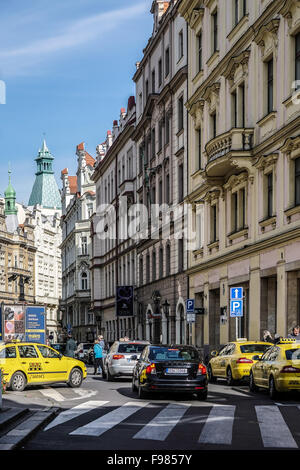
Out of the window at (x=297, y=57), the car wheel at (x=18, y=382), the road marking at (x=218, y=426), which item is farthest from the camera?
the window at (x=297, y=57)

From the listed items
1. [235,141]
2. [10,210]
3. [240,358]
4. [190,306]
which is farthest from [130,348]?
[10,210]

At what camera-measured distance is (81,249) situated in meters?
102

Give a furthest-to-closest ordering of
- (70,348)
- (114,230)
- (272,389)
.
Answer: (114,230) → (70,348) → (272,389)

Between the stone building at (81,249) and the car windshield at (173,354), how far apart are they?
7103cm

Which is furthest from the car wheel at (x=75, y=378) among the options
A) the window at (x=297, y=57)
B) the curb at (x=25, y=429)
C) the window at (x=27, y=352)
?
the window at (x=297, y=57)

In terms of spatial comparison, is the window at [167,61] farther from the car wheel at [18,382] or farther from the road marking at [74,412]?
the road marking at [74,412]

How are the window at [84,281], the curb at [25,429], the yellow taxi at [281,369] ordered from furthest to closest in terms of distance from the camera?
the window at [84,281] → the yellow taxi at [281,369] → the curb at [25,429]

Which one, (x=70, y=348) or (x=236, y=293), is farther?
(x=70, y=348)

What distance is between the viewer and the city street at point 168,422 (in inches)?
480

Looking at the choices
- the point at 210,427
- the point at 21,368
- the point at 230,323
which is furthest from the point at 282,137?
the point at 210,427

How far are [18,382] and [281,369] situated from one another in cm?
835

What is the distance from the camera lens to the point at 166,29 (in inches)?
2051

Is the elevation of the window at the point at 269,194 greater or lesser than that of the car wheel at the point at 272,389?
greater

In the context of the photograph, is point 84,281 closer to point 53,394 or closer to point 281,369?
point 53,394
